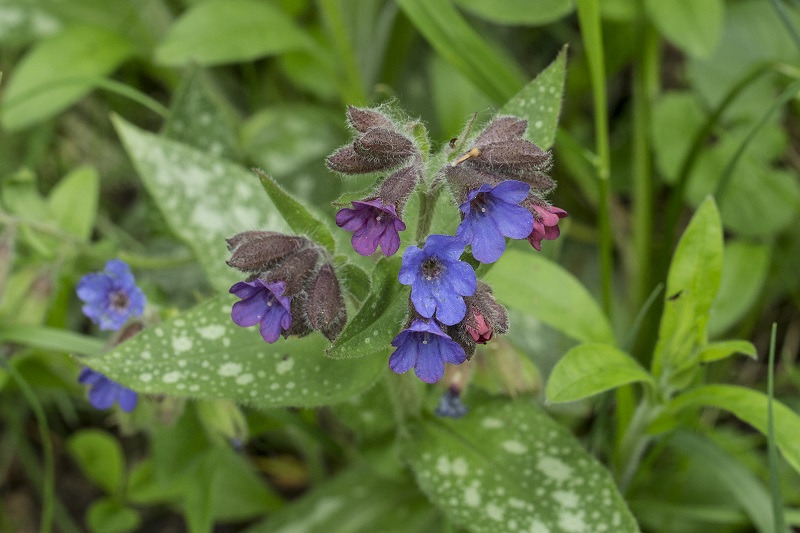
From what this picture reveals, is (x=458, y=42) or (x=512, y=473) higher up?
(x=458, y=42)

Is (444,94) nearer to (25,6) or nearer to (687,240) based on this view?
(687,240)

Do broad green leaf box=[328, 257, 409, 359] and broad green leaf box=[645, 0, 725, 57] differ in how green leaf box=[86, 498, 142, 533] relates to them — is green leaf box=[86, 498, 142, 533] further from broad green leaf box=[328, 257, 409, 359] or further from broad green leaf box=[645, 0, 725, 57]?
broad green leaf box=[645, 0, 725, 57]

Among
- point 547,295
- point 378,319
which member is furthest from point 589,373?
point 378,319

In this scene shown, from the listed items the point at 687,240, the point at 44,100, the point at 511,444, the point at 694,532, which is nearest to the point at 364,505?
the point at 511,444

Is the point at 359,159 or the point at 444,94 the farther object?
the point at 444,94

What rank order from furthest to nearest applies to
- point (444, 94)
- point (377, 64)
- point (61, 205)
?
point (377, 64), point (444, 94), point (61, 205)

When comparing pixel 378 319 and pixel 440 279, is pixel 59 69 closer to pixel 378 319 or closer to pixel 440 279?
pixel 378 319

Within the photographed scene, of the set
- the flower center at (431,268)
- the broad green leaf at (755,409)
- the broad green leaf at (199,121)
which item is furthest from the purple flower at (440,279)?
the broad green leaf at (199,121)

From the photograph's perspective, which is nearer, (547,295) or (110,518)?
(547,295)
